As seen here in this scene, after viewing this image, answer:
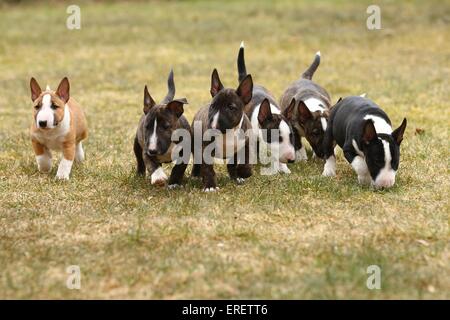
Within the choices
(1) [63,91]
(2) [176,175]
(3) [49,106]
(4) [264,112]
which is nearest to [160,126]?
(2) [176,175]

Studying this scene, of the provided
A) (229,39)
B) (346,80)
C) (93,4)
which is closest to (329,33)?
(229,39)

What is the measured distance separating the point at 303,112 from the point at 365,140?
1.31 meters

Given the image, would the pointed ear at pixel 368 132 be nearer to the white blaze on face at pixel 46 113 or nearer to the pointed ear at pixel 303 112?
the pointed ear at pixel 303 112

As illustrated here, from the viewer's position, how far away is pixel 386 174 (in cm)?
693

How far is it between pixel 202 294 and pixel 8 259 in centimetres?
149

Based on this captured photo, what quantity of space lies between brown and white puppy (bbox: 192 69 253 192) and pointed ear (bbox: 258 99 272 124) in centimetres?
25

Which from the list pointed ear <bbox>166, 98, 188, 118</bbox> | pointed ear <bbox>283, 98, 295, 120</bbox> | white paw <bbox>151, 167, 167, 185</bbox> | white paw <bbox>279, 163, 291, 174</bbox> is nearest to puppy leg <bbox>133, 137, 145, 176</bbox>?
white paw <bbox>151, 167, 167, 185</bbox>

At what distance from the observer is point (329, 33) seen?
18812 millimetres

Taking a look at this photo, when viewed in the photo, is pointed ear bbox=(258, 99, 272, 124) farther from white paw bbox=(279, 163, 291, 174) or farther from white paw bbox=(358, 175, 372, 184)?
white paw bbox=(358, 175, 372, 184)

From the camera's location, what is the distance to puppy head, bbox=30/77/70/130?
7.52 m

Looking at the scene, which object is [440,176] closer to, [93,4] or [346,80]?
[346,80]

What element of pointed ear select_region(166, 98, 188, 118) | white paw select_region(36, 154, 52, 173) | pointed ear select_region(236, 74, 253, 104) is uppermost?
pointed ear select_region(236, 74, 253, 104)

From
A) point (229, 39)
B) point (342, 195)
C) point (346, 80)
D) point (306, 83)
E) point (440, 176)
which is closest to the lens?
point (342, 195)

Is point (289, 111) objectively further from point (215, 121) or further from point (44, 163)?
point (44, 163)
